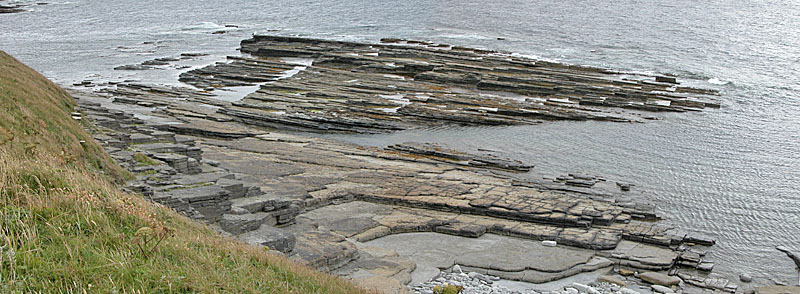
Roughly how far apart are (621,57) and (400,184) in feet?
158

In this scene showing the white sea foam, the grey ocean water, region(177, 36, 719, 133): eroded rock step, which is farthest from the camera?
the white sea foam

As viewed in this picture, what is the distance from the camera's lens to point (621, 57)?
213ft

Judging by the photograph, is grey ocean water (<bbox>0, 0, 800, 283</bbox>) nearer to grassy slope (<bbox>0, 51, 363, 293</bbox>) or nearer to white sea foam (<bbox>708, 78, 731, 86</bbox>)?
white sea foam (<bbox>708, 78, 731, 86</bbox>)

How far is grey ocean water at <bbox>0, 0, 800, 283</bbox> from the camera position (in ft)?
83.0

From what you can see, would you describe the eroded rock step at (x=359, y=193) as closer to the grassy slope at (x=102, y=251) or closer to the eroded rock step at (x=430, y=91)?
the eroded rock step at (x=430, y=91)

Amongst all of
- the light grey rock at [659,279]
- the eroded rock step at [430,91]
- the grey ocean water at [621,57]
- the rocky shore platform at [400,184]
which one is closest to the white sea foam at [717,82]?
the grey ocean water at [621,57]

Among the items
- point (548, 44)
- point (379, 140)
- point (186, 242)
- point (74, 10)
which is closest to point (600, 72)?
point (548, 44)

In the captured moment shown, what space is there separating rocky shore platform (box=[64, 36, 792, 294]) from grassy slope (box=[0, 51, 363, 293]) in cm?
409

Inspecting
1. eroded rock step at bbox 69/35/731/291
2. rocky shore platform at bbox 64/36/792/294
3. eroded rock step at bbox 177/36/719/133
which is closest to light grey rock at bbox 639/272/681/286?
rocky shore platform at bbox 64/36/792/294

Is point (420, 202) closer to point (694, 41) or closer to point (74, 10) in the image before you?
point (694, 41)

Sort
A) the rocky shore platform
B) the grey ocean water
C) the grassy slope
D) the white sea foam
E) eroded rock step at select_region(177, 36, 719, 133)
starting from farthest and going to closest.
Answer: the white sea foam, eroded rock step at select_region(177, 36, 719, 133), the grey ocean water, the rocky shore platform, the grassy slope

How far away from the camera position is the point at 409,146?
31.3 metres

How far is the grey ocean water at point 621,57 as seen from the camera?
25.3m

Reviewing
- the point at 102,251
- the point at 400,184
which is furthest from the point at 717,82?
the point at 102,251
